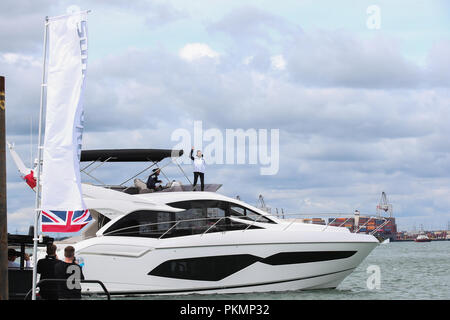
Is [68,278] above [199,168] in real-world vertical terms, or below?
below

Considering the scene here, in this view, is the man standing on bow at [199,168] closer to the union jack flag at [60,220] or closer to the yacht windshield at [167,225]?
the yacht windshield at [167,225]

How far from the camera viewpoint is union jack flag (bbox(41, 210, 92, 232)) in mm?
11422

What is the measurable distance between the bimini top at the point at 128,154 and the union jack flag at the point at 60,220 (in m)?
9.69

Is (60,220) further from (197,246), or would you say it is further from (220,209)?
(220,209)

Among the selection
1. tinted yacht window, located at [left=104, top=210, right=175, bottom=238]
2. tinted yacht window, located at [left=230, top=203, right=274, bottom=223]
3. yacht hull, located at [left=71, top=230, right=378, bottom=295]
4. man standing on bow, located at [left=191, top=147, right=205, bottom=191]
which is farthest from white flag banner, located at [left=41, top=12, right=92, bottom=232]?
man standing on bow, located at [left=191, top=147, right=205, bottom=191]

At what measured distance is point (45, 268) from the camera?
11281 mm

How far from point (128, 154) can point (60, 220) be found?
981cm

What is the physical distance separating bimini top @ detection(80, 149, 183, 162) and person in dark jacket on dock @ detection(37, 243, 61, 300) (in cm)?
982

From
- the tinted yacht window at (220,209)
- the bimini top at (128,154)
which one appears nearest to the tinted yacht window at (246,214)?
the tinted yacht window at (220,209)

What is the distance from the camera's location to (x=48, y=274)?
11273 millimetres

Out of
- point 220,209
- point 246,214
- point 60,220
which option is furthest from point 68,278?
point 246,214
